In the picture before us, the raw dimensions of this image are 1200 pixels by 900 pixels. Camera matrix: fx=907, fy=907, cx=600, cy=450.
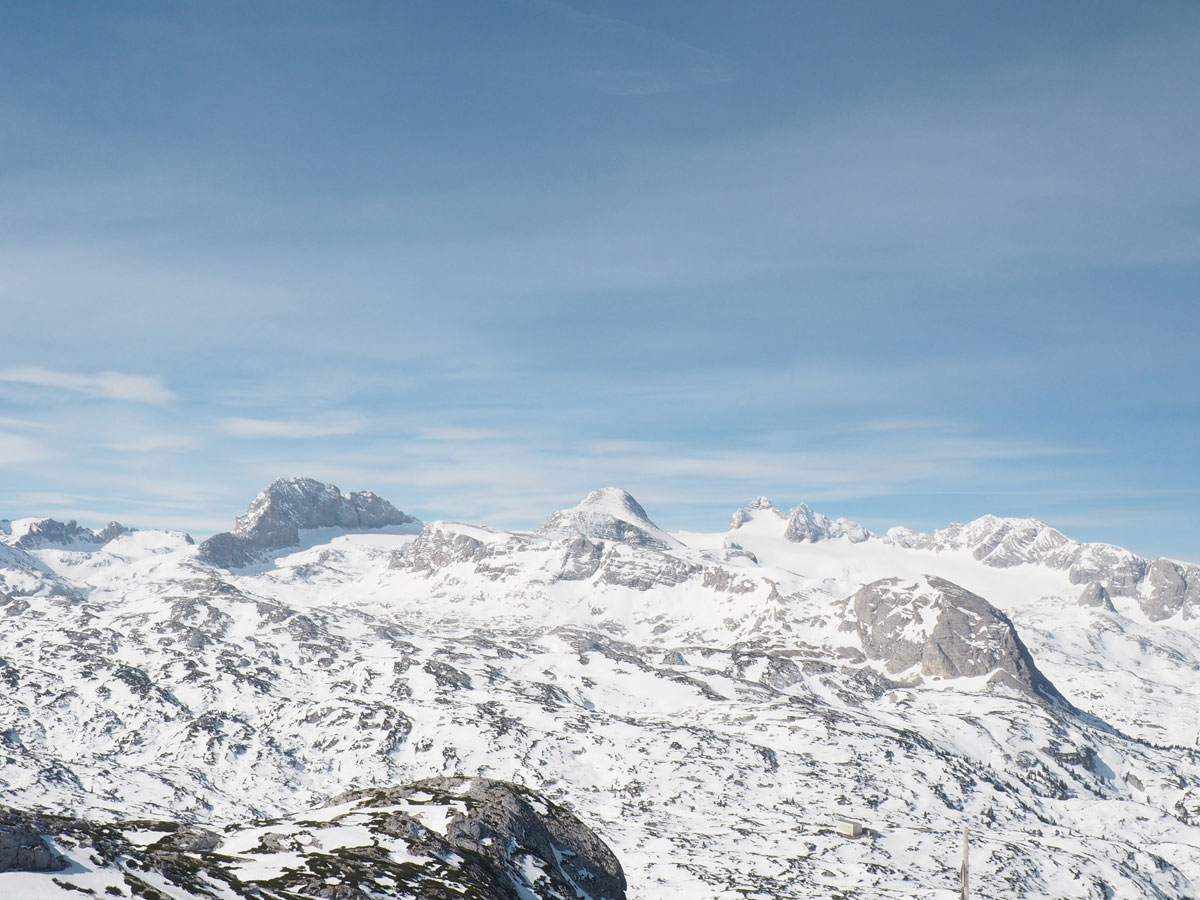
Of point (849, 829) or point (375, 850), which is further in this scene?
point (849, 829)

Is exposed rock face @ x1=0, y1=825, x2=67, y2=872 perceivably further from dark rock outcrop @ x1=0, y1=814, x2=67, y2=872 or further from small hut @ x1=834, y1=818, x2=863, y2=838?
small hut @ x1=834, y1=818, x2=863, y2=838

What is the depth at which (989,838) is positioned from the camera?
17600 centimetres

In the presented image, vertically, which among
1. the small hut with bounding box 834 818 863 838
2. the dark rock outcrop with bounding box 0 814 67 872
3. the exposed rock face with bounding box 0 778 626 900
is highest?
the dark rock outcrop with bounding box 0 814 67 872

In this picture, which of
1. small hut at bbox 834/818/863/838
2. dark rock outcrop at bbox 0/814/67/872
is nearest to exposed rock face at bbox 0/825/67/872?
dark rock outcrop at bbox 0/814/67/872

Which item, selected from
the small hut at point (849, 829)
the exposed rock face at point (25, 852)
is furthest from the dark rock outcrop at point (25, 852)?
the small hut at point (849, 829)

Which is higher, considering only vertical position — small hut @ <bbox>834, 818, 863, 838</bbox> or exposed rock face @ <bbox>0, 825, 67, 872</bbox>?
exposed rock face @ <bbox>0, 825, 67, 872</bbox>

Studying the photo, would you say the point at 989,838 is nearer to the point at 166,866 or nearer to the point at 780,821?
the point at 780,821

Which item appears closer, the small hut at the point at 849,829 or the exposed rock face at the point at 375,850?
the exposed rock face at the point at 375,850

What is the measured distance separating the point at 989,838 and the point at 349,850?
155 metres

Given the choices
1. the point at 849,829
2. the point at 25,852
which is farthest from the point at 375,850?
the point at 849,829

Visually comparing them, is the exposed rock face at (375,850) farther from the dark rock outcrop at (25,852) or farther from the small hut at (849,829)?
the small hut at (849,829)

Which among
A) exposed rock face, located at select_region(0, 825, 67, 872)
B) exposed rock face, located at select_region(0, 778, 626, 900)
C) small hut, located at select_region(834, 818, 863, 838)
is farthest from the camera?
small hut, located at select_region(834, 818, 863, 838)

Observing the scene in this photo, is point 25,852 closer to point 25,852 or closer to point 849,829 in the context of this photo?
point 25,852

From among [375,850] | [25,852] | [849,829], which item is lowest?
[849,829]
